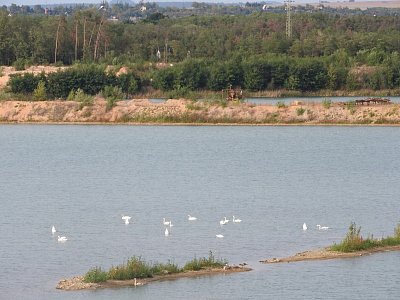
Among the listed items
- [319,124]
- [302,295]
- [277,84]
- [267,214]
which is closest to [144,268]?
[302,295]

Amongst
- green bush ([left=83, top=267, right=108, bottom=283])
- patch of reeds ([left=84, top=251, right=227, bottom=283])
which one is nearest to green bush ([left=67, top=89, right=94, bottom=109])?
patch of reeds ([left=84, top=251, right=227, bottom=283])

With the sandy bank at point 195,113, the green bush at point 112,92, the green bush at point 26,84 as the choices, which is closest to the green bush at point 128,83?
the green bush at point 112,92

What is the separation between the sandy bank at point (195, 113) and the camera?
6281 cm

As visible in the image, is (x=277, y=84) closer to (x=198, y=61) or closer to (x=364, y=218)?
(x=198, y=61)

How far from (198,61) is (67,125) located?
2043cm

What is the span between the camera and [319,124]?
206 ft

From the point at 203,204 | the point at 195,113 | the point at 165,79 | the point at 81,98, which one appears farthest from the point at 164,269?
the point at 165,79

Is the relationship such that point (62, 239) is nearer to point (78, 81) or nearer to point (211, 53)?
point (78, 81)

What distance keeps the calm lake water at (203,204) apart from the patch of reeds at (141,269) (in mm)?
456

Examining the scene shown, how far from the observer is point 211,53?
344 ft

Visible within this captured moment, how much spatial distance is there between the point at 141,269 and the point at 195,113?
40250 mm

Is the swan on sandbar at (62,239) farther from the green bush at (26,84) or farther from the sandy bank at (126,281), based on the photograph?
the green bush at (26,84)

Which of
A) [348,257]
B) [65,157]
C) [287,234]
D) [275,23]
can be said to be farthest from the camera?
[275,23]

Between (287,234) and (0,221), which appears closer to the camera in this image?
(287,234)
